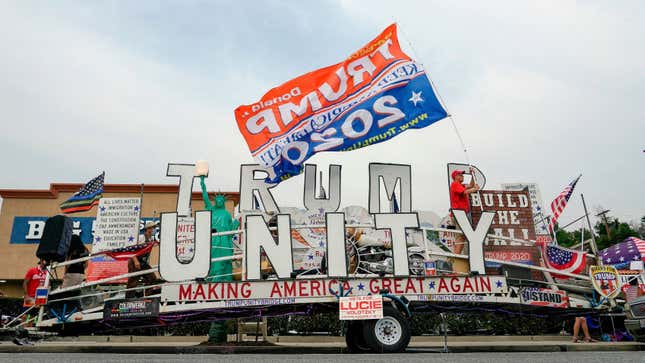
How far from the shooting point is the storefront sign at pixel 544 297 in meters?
8.61

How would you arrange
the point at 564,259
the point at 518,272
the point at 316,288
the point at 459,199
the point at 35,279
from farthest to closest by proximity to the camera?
the point at 459,199 → the point at 518,272 → the point at 564,259 → the point at 35,279 → the point at 316,288

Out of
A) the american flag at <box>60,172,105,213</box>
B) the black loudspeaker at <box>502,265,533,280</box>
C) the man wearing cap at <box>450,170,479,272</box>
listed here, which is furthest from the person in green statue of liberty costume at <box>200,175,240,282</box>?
the black loudspeaker at <box>502,265,533,280</box>

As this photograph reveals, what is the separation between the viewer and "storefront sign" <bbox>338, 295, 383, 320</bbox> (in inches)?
305

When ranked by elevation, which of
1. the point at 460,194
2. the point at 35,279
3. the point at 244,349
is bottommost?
the point at 244,349

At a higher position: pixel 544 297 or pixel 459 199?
pixel 459 199

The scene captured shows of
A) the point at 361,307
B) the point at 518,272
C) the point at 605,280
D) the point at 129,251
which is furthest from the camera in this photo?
the point at 518,272

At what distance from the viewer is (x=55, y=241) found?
890 centimetres

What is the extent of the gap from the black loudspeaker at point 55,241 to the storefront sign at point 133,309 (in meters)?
1.63

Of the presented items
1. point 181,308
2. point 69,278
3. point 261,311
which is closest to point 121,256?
point 69,278

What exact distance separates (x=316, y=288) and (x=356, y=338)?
3.56 feet

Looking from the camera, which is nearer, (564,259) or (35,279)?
(35,279)

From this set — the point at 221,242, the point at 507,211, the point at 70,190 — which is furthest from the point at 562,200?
the point at 70,190

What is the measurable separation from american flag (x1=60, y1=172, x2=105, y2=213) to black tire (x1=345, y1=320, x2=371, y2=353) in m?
7.98

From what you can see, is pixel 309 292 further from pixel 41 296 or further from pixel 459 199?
pixel 41 296
